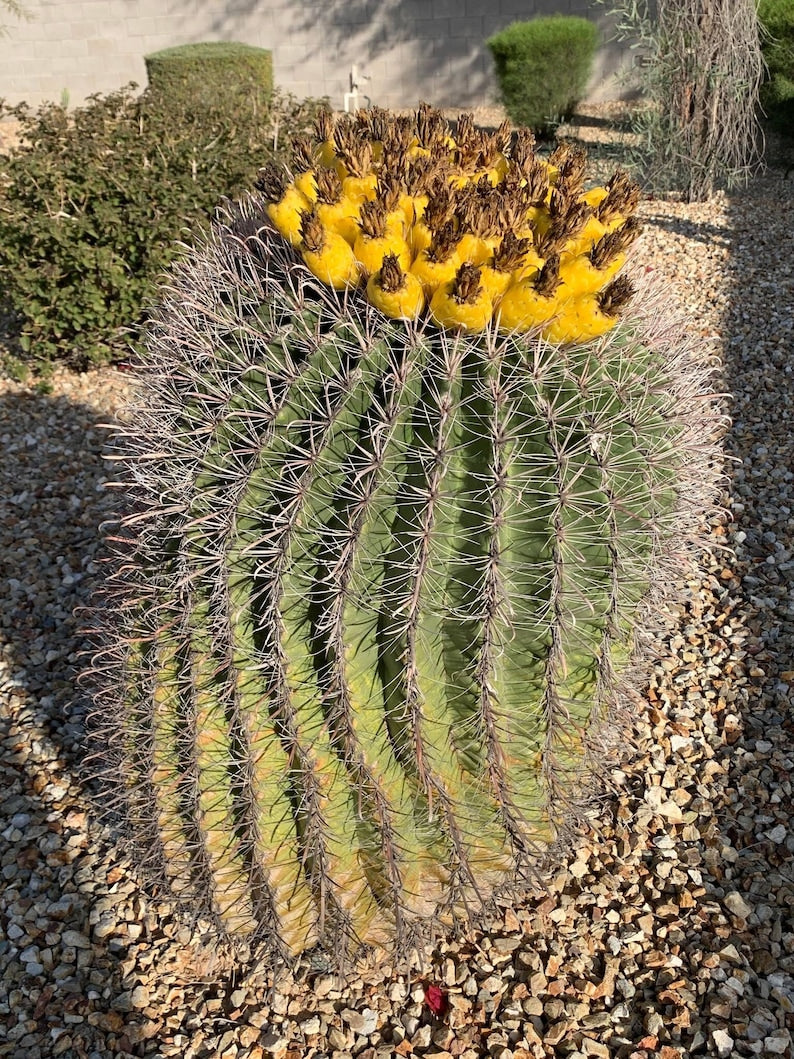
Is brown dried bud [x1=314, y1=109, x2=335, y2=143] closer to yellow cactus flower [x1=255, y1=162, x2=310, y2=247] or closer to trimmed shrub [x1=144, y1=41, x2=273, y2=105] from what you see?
yellow cactus flower [x1=255, y1=162, x2=310, y2=247]

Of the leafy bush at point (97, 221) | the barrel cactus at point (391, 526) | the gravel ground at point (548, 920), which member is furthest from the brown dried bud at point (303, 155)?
the leafy bush at point (97, 221)

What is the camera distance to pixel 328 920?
6.84ft

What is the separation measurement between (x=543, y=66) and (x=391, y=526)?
11.1 meters

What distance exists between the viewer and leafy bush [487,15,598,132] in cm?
1095

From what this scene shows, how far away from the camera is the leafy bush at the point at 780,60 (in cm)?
924

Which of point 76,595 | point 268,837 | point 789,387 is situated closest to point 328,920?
point 268,837

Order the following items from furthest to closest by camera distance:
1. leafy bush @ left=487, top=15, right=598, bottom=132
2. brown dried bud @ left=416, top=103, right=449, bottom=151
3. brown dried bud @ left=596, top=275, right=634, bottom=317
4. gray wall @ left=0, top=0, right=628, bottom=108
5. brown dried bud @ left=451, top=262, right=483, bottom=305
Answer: gray wall @ left=0, top=0, right=628, bottom=108
leafy bush @ left=487, top=15, right=598, bottom=132
brown dried bud @ left=416, top=103, right=449, bottom=151
brown dried bud @ left=596, top=275, right=634, bottom=317
brown dried bud @ left=451, top=262, right=483, bottom=305

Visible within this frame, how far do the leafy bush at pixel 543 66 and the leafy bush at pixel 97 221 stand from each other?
6.21 meters

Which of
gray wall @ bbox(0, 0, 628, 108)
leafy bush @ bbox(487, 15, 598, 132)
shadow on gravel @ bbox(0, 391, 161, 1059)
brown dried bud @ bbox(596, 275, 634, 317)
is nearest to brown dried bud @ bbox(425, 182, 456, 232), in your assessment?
brown dried bud @ bbox(596, 275, 634, 317)

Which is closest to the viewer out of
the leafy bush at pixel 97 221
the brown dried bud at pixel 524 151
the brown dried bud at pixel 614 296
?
the brown dried bud at pixel 614 296

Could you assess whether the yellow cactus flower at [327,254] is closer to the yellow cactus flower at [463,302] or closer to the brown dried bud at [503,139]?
the yellow cactus flower at [463,302]

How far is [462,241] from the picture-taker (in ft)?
5.69

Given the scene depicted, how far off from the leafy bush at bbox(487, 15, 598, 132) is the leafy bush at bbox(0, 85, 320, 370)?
20.4 ft

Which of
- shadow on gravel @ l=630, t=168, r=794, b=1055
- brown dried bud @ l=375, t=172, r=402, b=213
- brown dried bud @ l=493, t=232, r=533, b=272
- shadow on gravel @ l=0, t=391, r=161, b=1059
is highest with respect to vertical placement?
brown dried bud @ l=375, t=172, r=402, b=213
